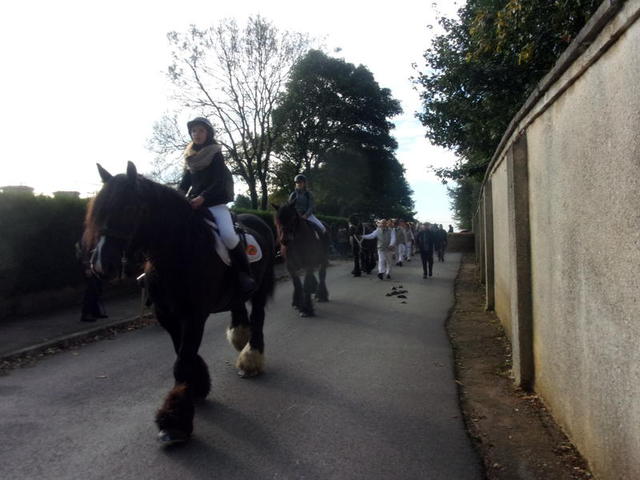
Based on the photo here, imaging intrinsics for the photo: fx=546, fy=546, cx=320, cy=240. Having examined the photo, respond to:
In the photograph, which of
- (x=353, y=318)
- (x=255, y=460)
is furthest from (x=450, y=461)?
(x=353, y=318)

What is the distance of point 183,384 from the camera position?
14.8 feet

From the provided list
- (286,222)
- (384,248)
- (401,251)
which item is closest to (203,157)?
(286,222)

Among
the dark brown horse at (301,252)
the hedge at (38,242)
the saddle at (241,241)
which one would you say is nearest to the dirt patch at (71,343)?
the hedge at (38,242)

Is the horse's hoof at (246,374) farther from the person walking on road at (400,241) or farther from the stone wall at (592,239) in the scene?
the person walking on road at (400,241)

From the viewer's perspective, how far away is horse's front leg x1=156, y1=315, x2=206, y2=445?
13.8 ft

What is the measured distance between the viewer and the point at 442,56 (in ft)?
52.5

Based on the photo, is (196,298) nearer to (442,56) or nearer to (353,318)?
(353,318)

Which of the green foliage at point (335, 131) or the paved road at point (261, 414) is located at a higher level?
the green foliage at point (335, 131)

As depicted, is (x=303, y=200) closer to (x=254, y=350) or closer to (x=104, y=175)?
(x=254, y=350)

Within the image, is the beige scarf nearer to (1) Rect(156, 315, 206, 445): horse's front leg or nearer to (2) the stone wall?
(1) Rect(156, 315, 206, 445): horse's front leg

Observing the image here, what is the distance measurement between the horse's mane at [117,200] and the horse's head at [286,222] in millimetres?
5911

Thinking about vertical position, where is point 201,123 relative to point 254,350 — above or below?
above

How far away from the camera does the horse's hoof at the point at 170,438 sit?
13.7ft

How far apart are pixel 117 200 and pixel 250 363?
2.68 metres
